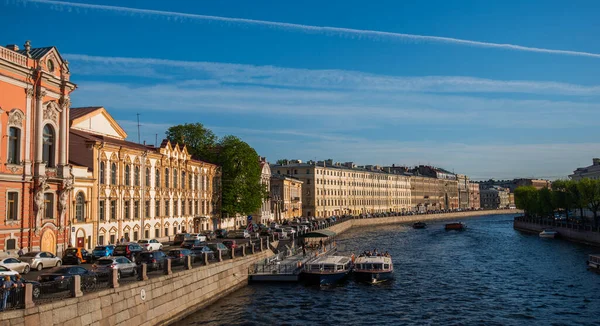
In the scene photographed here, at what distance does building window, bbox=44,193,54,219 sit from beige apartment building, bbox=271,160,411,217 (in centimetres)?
10154

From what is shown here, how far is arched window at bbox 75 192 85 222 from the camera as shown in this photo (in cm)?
4538

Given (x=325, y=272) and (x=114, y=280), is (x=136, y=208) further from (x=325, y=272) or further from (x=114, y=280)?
(x=114, y=280)

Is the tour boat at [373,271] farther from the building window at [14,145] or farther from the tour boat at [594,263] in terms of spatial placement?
the building window at [14,145]

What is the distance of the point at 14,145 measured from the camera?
1423 inches

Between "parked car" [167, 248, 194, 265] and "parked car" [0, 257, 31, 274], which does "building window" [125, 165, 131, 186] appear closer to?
"parked car" [167, 248, 194, 265]

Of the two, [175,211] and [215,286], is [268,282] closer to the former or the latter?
[215,286]

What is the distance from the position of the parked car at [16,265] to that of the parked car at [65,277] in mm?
4705

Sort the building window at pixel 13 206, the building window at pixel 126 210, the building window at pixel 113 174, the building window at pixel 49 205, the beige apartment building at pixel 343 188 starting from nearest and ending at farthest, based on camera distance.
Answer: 1. the building window at pixel 13 206
2. the building window at pixel 49 205
3. the building window at pixel 113 174
4. the building window at pixel 126 210
5. the beige apartment building at pixel 343 188

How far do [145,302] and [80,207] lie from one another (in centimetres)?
2233

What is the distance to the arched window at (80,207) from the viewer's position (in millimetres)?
45375

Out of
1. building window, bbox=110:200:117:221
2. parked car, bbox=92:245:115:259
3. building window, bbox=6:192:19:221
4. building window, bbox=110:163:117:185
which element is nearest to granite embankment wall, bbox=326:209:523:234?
building window, bbox=110:200:117:221

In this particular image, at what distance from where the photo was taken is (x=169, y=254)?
128 ft

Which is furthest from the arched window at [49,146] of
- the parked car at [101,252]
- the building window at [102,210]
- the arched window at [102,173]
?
the building window at [102,210]

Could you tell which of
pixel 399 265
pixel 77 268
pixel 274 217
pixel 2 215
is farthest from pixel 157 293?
pixel 274 217
